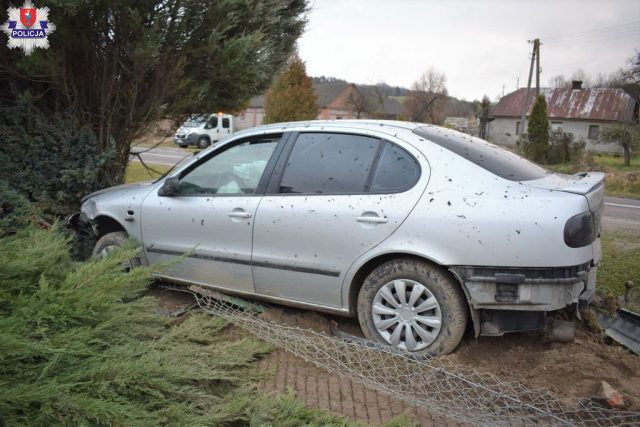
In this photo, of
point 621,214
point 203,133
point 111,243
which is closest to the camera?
point 111,243

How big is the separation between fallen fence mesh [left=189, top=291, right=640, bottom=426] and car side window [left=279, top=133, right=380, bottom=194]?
1072 mm

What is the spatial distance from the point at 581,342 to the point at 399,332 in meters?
1.27

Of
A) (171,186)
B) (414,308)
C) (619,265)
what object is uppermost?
(171,186)

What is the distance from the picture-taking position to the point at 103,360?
2.51m

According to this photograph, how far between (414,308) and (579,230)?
3.72ft

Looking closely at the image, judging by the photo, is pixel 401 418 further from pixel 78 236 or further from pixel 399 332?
pixel 78 236

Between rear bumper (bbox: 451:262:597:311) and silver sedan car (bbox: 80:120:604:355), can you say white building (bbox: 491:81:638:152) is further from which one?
rear bumper (bbox: 451:262:597:311)


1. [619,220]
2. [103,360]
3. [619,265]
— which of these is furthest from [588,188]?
[619,220]

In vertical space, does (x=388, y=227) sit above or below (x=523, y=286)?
above

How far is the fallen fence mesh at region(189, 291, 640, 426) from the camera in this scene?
290cm

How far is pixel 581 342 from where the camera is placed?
373 centimetres

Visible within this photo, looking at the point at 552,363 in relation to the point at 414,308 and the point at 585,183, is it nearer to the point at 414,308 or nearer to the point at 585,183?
the point at 414,308

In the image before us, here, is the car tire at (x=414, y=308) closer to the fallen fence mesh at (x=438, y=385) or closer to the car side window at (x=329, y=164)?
the fallen fence mesh at (x=438, y=385)

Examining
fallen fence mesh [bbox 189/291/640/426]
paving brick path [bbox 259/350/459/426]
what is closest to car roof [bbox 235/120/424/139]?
fallen fence mesh [bbox 189/291/640/426]
